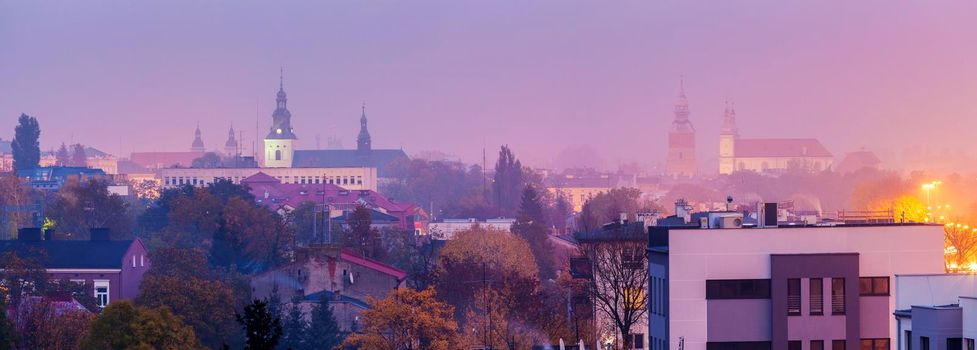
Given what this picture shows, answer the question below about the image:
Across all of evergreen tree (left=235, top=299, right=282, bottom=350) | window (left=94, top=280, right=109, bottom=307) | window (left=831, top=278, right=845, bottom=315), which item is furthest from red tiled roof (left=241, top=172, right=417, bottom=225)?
evergreen tree (left=235, top=299, right=282, bottom=350)

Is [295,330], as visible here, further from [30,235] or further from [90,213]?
[90,213]

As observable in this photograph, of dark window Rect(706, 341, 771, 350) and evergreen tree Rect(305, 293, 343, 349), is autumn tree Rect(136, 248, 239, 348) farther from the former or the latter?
dark window Rect(706, 341, 771, 350)

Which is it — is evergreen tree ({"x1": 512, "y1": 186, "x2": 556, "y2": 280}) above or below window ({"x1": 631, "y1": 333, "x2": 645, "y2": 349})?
above

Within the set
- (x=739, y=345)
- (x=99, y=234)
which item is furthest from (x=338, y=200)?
(x=739, y=345)

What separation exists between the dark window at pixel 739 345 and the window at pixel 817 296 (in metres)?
0.98

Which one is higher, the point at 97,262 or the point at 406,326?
the point at 97,262

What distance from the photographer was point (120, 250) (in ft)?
260

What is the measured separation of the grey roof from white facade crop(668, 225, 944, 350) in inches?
1563

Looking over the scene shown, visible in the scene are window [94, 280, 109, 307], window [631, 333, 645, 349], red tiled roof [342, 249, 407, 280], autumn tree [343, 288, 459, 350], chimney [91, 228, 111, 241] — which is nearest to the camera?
window [631, 333, 645, 349]

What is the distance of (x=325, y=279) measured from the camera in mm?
69812

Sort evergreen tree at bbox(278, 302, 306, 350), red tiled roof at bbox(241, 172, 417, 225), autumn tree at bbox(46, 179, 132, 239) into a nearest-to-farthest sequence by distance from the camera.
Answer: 1. evergreen tree at bbox(278, 302, 306, 350)
2. autumn tree at bbox(46, 179, 132, 239)
3. red tiled roof at bbox(241, 172, 417, 225)

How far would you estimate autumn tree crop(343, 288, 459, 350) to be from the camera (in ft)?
180

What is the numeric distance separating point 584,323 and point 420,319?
4481 millimetres

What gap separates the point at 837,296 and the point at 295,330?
24029mm
